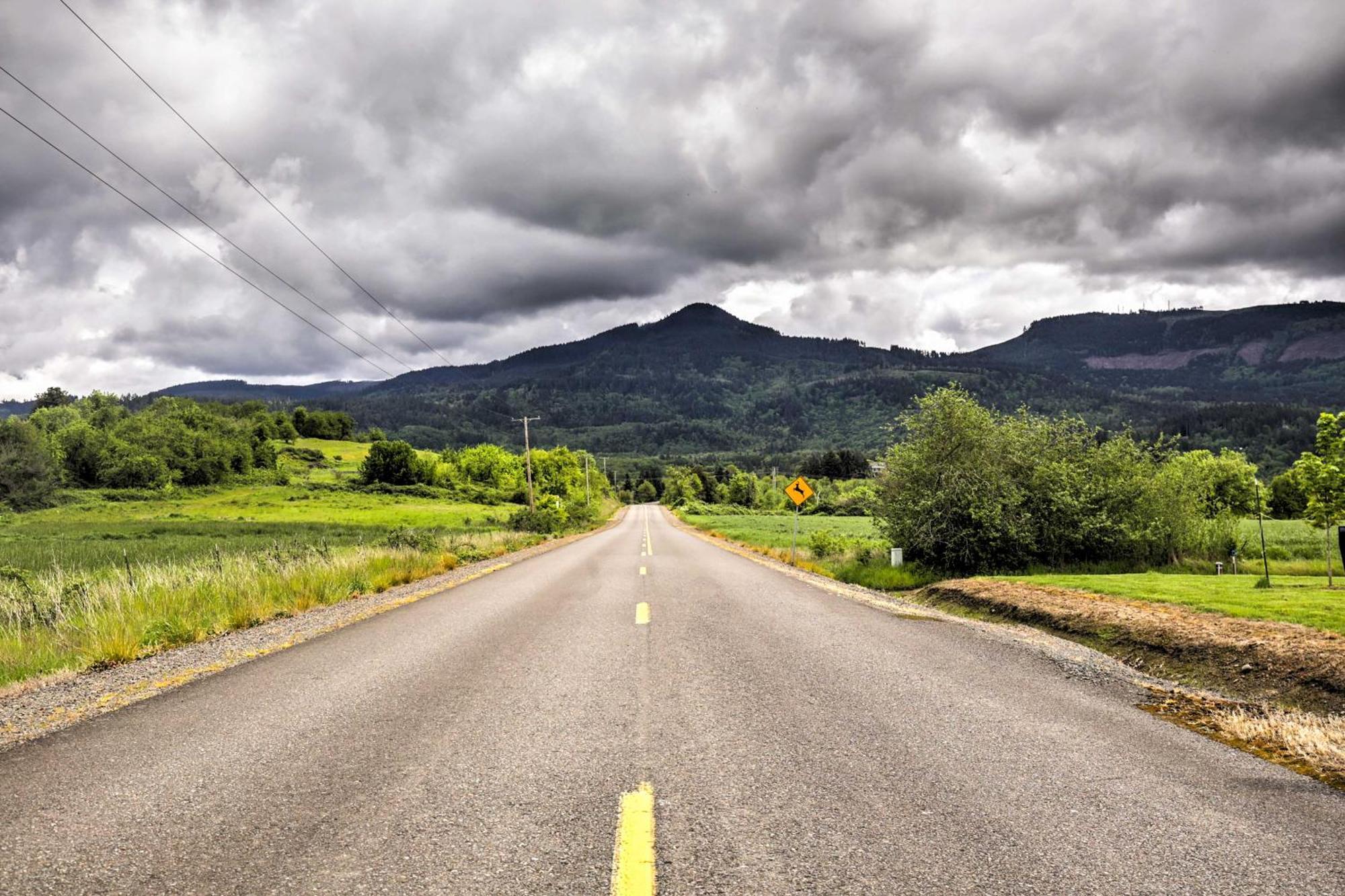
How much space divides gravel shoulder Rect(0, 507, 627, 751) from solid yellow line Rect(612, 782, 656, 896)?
4.89m

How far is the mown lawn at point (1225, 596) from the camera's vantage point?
9.22 meters

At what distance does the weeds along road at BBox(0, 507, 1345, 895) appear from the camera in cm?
318

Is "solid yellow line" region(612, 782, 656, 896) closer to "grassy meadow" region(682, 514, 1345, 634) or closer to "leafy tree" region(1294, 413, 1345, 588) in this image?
"grassy meadow" region(682, 514, 1345, 634)

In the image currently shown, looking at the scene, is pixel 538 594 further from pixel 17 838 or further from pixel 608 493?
pixel 608 493

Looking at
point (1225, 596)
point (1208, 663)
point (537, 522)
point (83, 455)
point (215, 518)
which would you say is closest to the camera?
point (1208, 663)

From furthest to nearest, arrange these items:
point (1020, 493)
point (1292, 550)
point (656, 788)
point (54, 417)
A: point (54, 417)
point (1292, 550)
point (1020, 493)
point (656, 788)

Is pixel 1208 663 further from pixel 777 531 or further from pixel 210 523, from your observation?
pixel 210 523

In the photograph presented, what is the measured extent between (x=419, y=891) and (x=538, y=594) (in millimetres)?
11719

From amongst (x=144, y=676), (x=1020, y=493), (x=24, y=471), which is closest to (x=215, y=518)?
(x=24, y=471)

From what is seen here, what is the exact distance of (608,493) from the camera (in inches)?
5832

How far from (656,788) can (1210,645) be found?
7310mm

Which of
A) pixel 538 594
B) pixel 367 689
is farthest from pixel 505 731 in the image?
pixel 538 594

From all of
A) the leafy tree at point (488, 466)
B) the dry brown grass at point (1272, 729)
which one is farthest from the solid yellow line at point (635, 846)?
the leafy tree at point (488, 466)

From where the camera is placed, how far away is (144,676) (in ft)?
24.2
